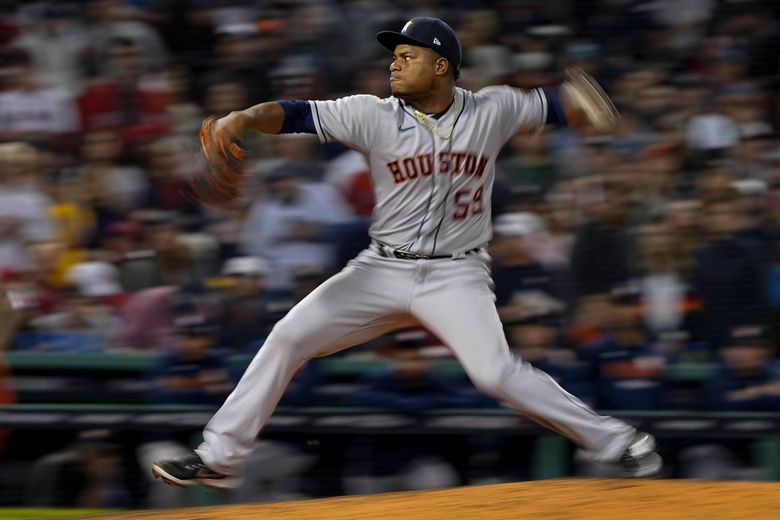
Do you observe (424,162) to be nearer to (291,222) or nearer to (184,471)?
(184,471)

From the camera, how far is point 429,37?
422 cm

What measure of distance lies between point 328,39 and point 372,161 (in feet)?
11.8

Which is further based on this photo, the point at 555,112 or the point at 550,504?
the point at 555,112

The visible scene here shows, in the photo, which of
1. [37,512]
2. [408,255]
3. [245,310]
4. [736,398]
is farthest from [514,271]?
[37,512]

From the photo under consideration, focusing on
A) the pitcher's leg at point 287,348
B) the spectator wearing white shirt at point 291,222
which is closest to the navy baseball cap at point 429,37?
the pitcher's leg at point 287,348

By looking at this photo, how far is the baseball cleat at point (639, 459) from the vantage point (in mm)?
4273

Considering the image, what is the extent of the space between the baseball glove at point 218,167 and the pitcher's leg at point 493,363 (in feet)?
2.36

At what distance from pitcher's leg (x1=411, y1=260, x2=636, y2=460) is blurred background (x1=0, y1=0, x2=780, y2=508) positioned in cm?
150

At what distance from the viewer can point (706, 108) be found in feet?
23.8

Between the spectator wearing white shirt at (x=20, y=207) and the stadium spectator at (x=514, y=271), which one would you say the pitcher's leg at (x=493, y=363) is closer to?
the stadium spectator at (x=514, y=271)

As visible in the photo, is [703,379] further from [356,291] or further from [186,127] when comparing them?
[186,127]

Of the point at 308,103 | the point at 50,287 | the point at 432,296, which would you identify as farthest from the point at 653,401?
the point at 50,287

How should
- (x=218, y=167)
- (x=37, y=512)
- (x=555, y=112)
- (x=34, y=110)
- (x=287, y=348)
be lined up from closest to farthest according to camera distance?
(x=218, y=167)
(x=287, y=348)
(x=555, y=112)
(x=37, y=512)
(x=34, y=110)

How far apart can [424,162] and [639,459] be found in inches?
→ 48.6
